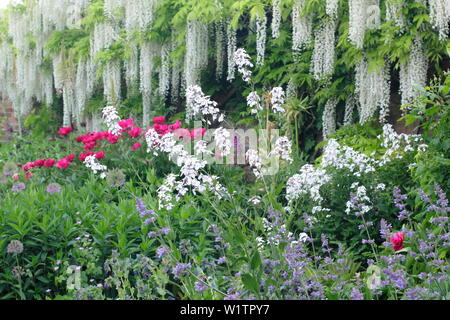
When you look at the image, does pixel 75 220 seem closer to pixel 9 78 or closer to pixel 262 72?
pixel 262 72

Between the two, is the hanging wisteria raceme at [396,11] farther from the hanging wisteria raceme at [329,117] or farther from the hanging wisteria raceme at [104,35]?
the hanging wisteria raceme at [104,35]

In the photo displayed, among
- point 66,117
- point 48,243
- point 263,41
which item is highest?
point 263,41

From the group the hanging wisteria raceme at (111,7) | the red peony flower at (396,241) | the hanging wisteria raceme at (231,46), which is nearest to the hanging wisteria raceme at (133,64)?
the hanging wisteria raceme at (111,7)

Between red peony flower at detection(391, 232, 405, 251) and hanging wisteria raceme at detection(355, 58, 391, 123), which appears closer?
red peony flower at detection(391, 232, 405, 251)

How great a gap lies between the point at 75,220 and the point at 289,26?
12.6 feet

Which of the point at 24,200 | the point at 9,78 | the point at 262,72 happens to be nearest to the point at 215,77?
the point at 262,72

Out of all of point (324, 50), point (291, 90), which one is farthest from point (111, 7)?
point (324, 50)

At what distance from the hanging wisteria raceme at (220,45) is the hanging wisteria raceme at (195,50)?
146 mm

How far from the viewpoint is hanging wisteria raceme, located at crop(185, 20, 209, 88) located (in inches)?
252

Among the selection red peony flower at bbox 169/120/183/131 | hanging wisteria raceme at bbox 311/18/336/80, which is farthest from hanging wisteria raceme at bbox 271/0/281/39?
red peony flower at bbox 169/120/183/131

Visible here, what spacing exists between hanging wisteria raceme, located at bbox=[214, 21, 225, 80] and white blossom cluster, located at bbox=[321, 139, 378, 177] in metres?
2.78

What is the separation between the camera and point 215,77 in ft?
23.7

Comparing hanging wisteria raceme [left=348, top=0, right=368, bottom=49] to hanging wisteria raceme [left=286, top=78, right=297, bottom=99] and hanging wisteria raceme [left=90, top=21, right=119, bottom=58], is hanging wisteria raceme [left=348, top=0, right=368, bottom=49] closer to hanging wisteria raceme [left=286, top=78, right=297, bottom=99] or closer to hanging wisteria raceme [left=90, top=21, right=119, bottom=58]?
hanging wisteria raceme [left=286, top=78, right=297, bottom=99]

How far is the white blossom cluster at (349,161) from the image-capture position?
13.5 feet
